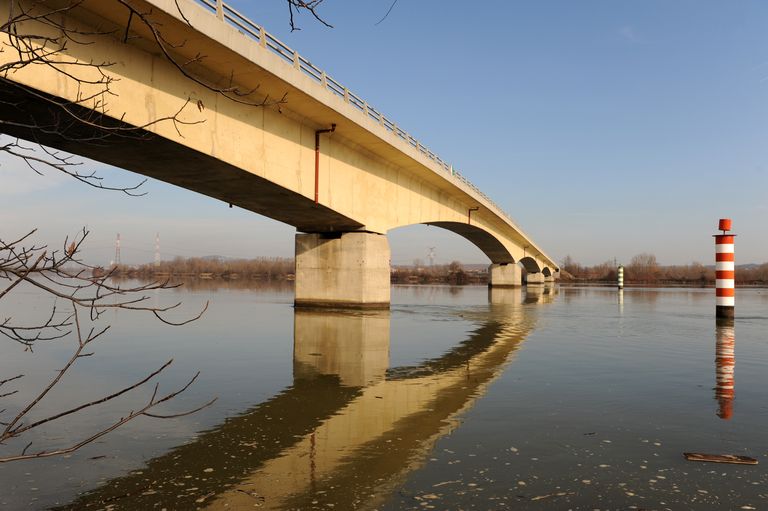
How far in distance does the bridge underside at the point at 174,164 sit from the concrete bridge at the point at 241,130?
0.06m

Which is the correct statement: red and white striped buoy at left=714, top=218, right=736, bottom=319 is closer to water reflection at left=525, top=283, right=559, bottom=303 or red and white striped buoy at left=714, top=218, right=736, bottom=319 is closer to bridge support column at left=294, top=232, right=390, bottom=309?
bridge support column at left=294, top=232, right=390, bottom=309

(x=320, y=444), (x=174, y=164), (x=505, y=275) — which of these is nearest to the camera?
(x=320, y=444)

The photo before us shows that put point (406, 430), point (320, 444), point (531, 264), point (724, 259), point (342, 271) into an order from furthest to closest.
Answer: point (531, 264) → point (342, 271) → point (724, 259) → point (406, 430) → point (320, 444)

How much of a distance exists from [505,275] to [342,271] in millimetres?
45020

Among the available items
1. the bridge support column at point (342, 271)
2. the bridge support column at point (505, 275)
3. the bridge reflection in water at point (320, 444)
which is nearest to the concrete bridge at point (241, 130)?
the bridge support column at point (342, 271)

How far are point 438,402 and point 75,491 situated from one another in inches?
186

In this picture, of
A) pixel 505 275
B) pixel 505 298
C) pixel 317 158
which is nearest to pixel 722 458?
pixel 317 158

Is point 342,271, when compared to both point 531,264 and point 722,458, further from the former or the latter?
point 531,264

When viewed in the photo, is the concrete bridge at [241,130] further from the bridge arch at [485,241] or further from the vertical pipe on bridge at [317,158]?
the bridge arch at [485,241]

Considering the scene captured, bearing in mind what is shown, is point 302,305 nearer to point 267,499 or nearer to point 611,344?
point 611,344

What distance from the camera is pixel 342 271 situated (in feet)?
91.0

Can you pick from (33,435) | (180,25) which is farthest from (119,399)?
(180,25)

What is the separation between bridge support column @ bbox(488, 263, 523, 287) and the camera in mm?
69188

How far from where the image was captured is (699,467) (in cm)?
527
